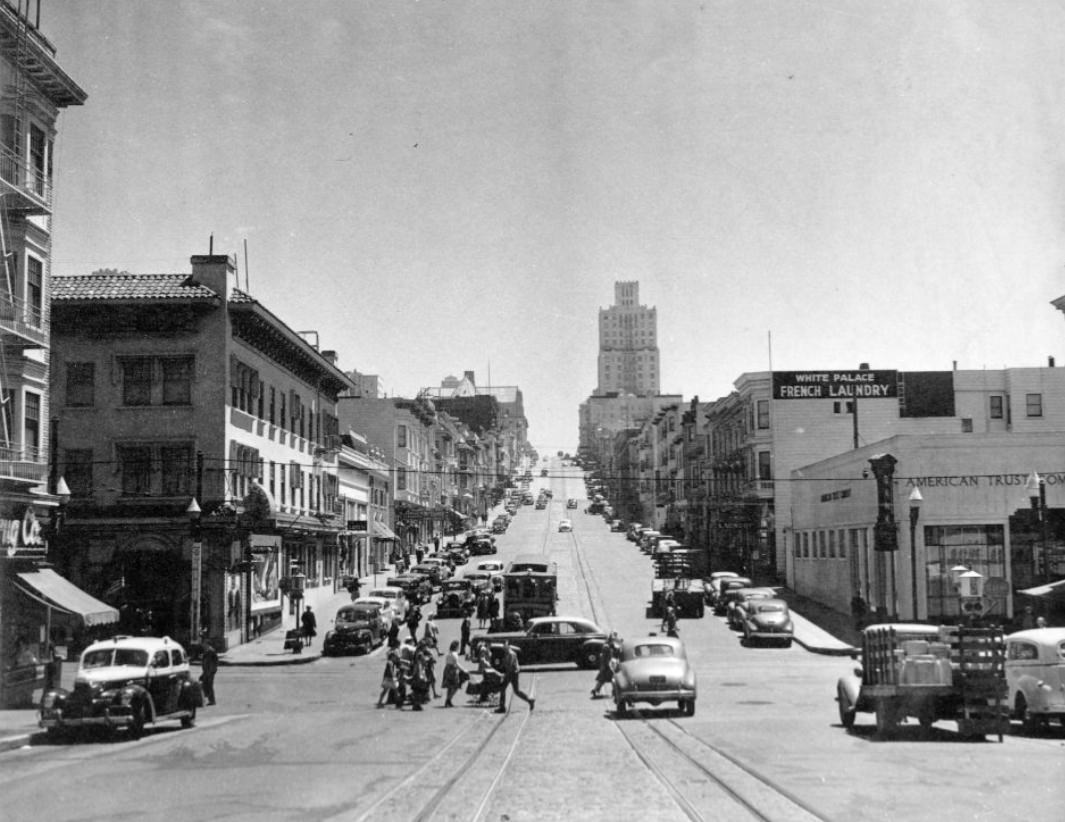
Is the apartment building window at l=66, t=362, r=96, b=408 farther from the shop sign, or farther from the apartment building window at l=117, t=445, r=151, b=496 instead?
the shop sign

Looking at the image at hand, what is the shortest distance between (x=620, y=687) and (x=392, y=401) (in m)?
70.0

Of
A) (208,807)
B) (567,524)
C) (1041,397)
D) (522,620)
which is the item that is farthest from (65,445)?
(567,524)

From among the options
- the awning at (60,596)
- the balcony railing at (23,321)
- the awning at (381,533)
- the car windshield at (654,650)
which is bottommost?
the car windshield at (654,650)

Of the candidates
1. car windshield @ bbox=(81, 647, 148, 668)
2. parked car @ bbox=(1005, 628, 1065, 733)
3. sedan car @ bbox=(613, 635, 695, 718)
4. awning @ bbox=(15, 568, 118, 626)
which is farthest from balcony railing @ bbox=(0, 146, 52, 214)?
parked car @ bbox=(1005, 628, 1065, 733)

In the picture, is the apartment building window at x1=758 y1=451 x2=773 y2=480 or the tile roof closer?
the tile roof

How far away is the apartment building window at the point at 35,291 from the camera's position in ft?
98.7

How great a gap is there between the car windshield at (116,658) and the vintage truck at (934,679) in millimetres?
13311

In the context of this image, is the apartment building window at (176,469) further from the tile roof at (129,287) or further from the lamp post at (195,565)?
the lamp post at (195,565)

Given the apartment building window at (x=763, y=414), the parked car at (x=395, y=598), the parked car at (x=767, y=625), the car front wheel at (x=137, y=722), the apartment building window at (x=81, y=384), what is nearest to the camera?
the car front wheel at (x=137, y=722)

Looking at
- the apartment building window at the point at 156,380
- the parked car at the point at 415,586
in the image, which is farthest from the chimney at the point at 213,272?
the parked car at the point at 415,586

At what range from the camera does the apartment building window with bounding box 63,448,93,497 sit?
139ft

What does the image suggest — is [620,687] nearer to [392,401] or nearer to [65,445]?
[65,445]

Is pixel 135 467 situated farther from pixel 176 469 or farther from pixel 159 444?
pixel 176 469

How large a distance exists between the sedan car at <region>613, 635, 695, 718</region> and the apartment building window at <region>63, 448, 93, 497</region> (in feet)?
85.9
